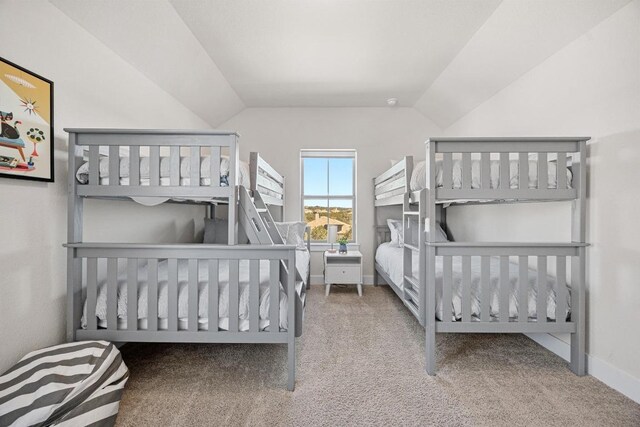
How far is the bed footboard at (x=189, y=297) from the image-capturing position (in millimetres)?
1771

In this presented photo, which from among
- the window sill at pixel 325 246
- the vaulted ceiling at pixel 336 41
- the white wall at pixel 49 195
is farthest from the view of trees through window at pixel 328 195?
the white wall at pixel 49 195

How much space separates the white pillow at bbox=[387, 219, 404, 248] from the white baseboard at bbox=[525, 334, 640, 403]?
178cm

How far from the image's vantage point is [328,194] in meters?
4.59

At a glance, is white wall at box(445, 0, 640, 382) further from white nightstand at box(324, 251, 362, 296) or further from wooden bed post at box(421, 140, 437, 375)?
white nightstand at box(324, 251, 362, 296)

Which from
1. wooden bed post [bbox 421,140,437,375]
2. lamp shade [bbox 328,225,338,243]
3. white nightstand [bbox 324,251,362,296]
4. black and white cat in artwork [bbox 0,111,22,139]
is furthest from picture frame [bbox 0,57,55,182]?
lamp shade [bbox 328,225,338,243]

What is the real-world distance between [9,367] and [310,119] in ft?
12.4

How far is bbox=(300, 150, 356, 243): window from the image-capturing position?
4.55 meters

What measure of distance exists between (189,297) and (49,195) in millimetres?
1047

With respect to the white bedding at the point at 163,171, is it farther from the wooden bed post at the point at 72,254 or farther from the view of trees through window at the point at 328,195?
the view of trees through window at the point at 328,195

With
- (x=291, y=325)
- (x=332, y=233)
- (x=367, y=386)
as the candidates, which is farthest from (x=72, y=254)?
(x=332, y=233)

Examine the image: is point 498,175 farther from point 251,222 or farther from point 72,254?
point 72,254

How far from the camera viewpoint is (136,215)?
2.61 metres

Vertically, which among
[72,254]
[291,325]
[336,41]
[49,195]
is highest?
[336,41]

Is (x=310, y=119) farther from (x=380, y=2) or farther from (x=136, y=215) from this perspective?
(x=136, y=215)
